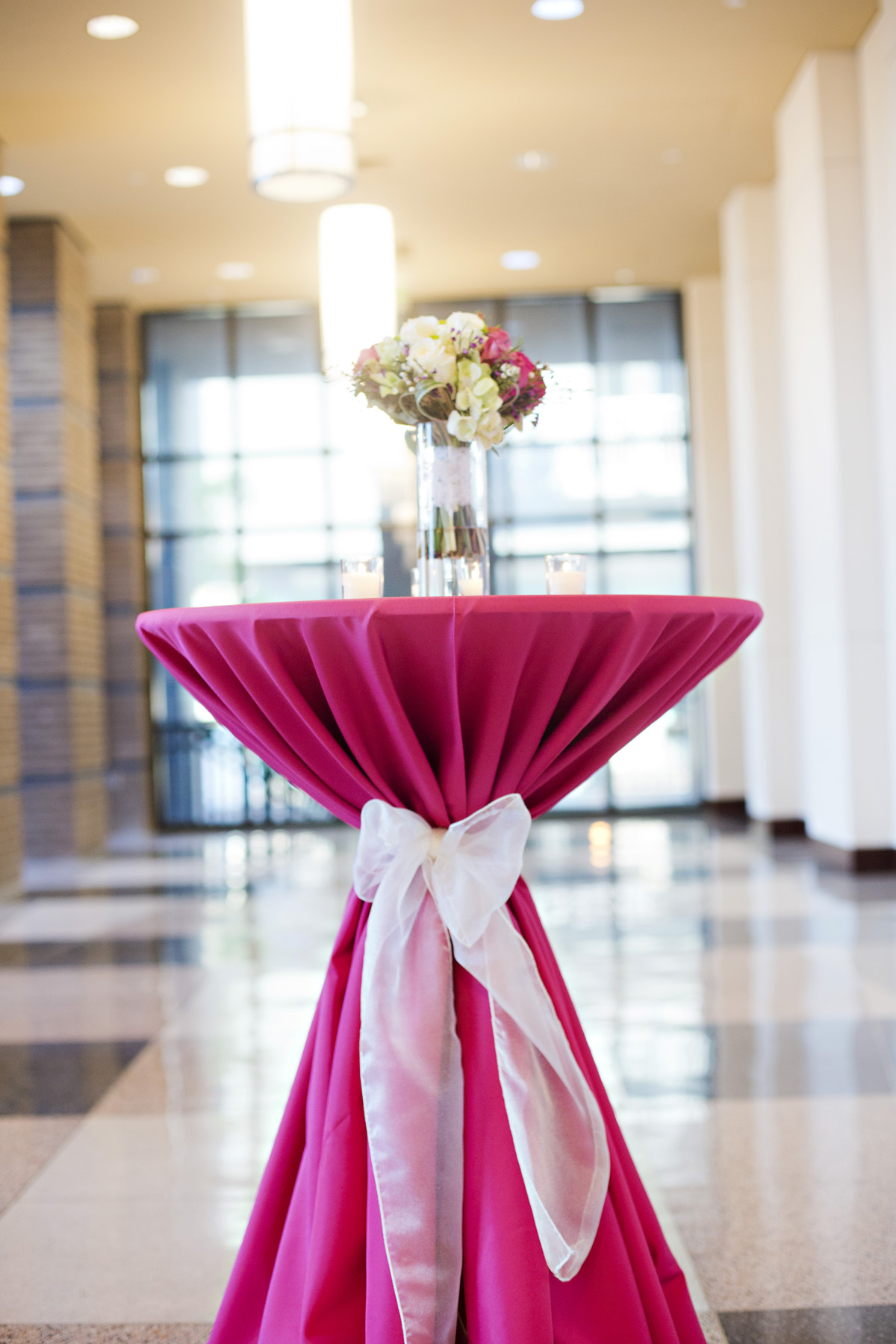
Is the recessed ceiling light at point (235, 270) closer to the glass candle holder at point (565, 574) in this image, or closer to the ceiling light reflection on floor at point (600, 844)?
the ceiling light reflection on floor at point (600, 844)

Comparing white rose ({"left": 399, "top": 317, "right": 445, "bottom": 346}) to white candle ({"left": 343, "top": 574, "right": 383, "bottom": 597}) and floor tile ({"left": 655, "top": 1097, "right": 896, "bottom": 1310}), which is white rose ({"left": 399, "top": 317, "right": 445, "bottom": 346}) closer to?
white candle ({"left": 343, "top": 574, "right": 383, "bottom": 597})

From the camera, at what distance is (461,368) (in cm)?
192

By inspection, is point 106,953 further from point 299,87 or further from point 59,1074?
point 299,87

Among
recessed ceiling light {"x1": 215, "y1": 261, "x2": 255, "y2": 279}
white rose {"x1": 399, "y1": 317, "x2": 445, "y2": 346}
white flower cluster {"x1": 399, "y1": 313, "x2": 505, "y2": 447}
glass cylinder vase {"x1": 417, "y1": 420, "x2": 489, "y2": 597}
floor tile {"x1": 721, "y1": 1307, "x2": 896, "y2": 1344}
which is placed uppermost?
recessed ceiling light {"x1": 215, "y1": 261, "x2": 255, "y2": 279}

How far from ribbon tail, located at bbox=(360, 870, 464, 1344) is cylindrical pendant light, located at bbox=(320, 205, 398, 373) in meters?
4.89

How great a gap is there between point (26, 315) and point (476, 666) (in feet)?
26.9

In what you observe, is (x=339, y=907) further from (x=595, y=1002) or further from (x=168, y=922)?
(x=595, y=1002)

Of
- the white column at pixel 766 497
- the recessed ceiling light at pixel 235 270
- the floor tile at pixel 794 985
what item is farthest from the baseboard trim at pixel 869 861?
the recessed ceiling light at pixel 235 270

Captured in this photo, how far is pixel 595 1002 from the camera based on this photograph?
4047mm

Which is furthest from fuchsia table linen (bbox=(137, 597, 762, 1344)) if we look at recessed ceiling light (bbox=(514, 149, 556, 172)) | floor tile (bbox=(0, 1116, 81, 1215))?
recessed ceiling light (bbox=(514, 149, 556, 172))

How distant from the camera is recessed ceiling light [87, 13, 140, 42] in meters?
5.98

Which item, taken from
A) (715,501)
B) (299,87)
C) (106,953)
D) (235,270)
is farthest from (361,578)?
(715,501)

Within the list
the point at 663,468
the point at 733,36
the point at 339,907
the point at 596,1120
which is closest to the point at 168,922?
the point at 339,907

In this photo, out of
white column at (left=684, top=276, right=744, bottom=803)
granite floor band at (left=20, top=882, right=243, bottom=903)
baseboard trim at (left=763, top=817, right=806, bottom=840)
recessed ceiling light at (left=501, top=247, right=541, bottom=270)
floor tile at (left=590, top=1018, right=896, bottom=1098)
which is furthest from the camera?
white column at (left=684, top=276, right=744, bottom=803)
